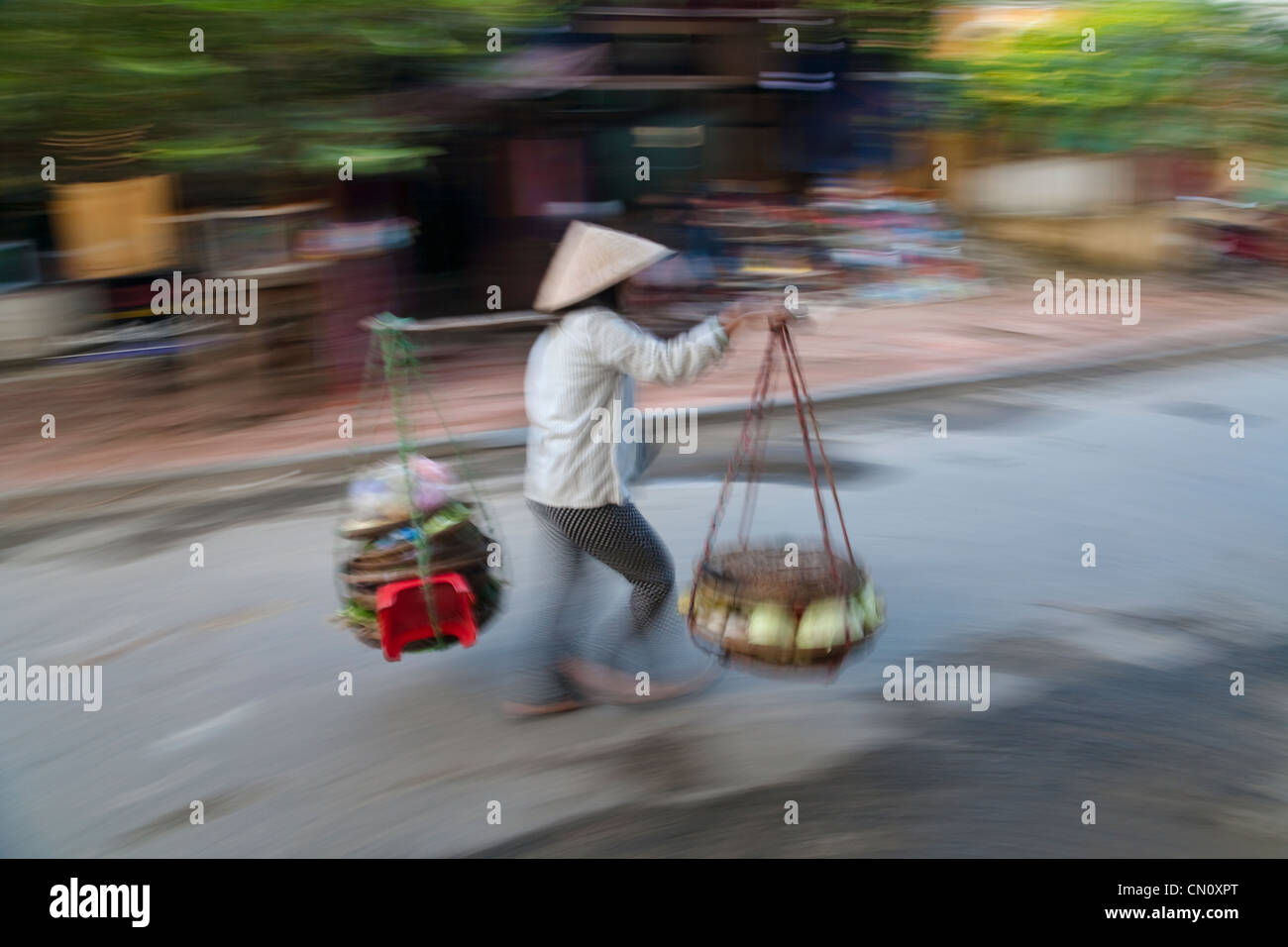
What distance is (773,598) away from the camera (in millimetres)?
3162

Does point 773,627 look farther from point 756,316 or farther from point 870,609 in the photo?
point 756,316

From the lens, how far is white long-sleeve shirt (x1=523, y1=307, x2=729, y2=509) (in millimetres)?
3385

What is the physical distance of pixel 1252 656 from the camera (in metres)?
4.34

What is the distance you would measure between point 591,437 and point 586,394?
125 millimetres

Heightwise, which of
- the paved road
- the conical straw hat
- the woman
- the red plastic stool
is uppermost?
the conical straw hat

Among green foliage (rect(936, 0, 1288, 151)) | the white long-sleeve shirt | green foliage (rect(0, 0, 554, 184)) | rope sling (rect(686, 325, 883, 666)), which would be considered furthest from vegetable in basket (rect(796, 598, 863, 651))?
green foliage (rect(936, 0, 1288, 151))

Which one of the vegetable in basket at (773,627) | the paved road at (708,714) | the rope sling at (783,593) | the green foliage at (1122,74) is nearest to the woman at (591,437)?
the rope sling at (783,593)

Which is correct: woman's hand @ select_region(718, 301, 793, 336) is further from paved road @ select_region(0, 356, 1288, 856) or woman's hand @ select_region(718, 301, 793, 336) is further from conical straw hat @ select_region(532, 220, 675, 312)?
paved road @ select_region(0, 356, 1288, 856)

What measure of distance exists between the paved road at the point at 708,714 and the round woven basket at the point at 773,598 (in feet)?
1.73

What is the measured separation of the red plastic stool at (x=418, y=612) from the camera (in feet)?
11.5

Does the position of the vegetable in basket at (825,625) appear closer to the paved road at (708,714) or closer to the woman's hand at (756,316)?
the paved road at (708,714)

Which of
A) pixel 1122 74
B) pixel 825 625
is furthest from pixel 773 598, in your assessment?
pixel 1122 74

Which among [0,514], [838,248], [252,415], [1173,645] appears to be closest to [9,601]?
[0,514]

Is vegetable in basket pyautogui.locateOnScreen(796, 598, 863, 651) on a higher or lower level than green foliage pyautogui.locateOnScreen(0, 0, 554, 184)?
lower
